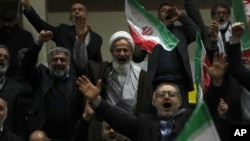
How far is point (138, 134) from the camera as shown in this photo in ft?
27.9

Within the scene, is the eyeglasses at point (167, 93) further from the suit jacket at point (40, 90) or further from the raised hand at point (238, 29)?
Answer: the suit jacket at point (40, 90)

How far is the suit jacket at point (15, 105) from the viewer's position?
9875 mm

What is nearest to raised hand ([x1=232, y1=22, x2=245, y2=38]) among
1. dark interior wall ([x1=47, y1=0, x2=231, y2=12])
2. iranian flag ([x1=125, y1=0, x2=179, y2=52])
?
iranian flag ([x1=125, y1=0, x2=179, y2=52])

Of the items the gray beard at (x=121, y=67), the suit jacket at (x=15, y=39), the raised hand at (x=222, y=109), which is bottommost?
the raised hand at (x=222, y=109)

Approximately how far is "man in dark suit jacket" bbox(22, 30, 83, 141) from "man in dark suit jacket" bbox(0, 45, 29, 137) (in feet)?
0.32

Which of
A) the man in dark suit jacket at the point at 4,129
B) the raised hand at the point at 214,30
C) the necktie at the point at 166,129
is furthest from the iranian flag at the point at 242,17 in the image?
the man in dark suit jacket at the point at 4,129

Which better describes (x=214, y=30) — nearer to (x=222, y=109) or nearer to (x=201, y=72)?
(x=201, y=72)

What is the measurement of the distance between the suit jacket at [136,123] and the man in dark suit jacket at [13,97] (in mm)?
1657

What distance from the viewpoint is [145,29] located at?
33.0 feet

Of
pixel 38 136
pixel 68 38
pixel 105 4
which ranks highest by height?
pixel 105 4

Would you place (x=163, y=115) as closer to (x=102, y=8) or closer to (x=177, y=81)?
(x=177, y=81)

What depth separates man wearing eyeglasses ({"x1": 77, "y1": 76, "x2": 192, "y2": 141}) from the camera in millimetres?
8422

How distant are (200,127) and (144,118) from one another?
1.88 meters

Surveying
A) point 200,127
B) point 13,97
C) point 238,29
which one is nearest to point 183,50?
point 238,29
